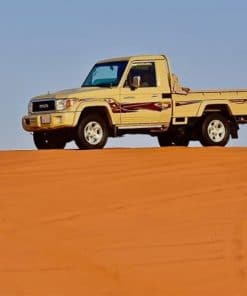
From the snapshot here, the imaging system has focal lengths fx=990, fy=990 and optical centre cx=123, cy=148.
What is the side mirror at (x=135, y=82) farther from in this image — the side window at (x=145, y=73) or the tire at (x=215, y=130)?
the tire at (x=215, y=130)

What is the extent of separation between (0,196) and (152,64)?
24.8 feet

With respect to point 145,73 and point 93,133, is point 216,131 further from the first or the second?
point 93,133

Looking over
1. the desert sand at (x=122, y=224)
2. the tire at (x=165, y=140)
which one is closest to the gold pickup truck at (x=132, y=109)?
the tire at (x=165, y=140)

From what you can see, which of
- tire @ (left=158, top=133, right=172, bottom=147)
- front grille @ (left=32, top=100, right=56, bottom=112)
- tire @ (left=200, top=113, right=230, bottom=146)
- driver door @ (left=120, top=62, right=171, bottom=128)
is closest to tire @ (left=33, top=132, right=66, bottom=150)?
front grille @ (left=32, top=100, right=56, bottom=112)

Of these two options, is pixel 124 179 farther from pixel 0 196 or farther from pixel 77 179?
pixel 0 196

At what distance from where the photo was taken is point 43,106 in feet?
65.2

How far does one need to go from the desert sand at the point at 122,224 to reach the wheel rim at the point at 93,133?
164cm

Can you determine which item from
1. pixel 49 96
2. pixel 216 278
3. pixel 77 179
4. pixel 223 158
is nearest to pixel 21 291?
pixel 216 278

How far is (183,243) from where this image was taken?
1131 centimetres

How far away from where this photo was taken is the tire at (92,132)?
19.5 metres

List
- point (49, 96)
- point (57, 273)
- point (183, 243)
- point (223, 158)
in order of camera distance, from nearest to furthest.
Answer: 1. point (57, 273)
2. point (183, 243)
3. point (223, 158)
4. point (49, 96)

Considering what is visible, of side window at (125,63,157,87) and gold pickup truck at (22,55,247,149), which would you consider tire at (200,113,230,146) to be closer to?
gold pickup truck at (22,55,247,149)

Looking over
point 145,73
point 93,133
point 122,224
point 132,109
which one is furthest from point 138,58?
point 122,224

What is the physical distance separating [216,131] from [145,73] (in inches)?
82.1
